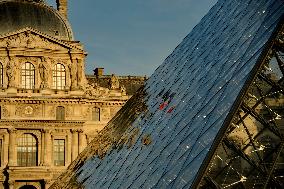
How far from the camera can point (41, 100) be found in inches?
1817

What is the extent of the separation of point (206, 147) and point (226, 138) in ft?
1.66

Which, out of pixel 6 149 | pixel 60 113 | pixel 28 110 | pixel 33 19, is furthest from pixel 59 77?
pixel 6 149

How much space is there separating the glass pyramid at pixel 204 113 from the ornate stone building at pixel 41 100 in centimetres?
2163

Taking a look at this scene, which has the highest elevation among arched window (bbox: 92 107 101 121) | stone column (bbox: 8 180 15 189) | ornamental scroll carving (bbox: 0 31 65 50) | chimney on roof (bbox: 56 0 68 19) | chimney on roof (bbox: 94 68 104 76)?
chimney on roof (bbox: 56 0 68 19)

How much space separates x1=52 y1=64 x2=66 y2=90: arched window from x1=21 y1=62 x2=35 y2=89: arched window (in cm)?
189

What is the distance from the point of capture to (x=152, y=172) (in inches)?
569

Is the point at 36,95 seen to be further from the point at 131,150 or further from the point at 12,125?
the point at 131,150

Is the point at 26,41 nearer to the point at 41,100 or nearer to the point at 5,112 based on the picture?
the point at 41,100

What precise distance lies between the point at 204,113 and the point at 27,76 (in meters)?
35.3

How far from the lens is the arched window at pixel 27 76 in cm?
4697

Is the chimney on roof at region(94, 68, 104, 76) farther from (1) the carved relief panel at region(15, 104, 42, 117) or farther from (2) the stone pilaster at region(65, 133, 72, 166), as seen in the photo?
(1) the carved relief panel at region(15, 104, 42, 117)

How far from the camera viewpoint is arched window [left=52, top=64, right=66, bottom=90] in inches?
1887

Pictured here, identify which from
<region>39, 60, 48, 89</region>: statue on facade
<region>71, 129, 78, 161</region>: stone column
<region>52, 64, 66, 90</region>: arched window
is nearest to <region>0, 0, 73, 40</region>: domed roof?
<region>52, 64, 66, 90</region>: arched window

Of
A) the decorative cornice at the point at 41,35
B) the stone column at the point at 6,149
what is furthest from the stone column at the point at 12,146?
the decorative cornice at the point at 41,35
